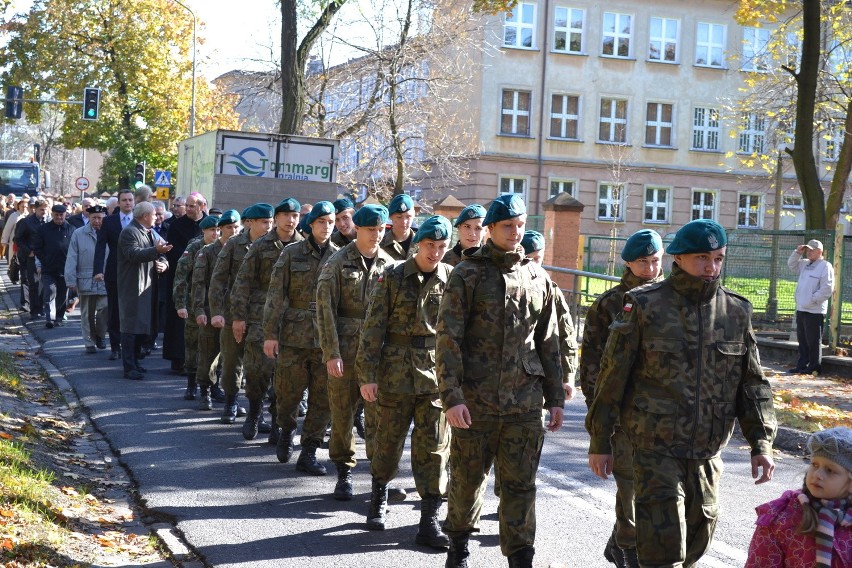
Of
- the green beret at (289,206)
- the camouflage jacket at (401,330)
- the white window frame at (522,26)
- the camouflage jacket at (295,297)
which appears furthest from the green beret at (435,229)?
the white window frame at (522,26)

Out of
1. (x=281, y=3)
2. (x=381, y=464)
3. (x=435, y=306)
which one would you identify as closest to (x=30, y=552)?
(x=381, y=464)

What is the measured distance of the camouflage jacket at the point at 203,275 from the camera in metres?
12.1

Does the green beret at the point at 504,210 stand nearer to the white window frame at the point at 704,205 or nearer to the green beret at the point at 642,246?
the green beret at the point at 642,246

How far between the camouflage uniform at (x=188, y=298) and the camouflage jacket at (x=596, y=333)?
22.9ft

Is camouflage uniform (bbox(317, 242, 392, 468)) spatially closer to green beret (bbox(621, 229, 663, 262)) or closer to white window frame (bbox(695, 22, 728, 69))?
green beret (bbox(621, 229, 663, 262))

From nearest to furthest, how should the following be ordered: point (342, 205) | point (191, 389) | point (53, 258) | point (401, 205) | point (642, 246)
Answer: point (642, 246) < point (401, 205) < point (342, 205) < point (191, 389) < point (53, 258)

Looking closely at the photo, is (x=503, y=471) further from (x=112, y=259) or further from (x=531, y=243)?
(x=112, y=259)

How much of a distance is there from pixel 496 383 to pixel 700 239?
135cm

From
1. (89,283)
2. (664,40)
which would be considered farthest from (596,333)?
(664,40)

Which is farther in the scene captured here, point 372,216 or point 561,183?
point 561,183

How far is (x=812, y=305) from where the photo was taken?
1638 centimetres

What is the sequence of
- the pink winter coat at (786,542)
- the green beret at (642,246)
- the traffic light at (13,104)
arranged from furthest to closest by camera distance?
the traffic light at (13,104) < the green beret at (642,246) < the pink winter coat at (786,542)

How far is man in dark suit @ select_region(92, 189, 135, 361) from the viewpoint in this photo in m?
15.0

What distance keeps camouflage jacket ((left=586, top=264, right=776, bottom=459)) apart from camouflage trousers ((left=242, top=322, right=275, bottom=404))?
17.9ft
